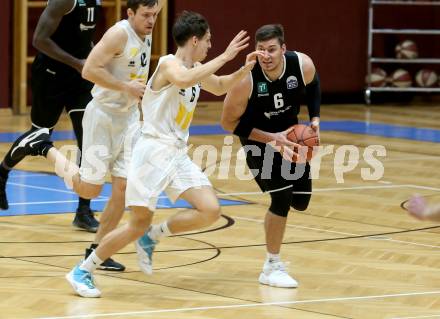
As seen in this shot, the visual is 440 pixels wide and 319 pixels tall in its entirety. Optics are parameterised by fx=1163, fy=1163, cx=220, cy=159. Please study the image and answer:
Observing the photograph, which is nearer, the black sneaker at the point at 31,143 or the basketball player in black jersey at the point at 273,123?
the basketball player in black jersey at the point at 273,123

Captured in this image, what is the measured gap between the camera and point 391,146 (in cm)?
1403

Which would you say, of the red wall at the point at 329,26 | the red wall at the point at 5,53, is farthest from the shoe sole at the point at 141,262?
the red wall at the point at 329,26

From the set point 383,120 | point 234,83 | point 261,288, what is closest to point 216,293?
point 261,288

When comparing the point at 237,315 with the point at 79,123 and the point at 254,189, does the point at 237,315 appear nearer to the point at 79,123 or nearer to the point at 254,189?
the point at 79,123

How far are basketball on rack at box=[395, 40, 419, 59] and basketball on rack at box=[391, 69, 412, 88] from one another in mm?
251

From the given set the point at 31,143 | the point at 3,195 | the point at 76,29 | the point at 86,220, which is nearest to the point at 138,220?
the point at 86,220

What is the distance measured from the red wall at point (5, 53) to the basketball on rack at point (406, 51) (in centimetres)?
634

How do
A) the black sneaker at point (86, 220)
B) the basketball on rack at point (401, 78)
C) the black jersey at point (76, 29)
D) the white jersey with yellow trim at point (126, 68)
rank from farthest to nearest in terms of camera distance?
the basketball on rack at point (401, 78) < the black jersey at point (76, 29) < the black sneaker at point (86, 220) < the white jersey with yellow trim at point (126, 68)

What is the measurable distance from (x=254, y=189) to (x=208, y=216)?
4.28m

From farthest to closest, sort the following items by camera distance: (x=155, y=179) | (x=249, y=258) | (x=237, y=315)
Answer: (x=249, y=258) → (x=155, y=179) → (x=237, y=315)

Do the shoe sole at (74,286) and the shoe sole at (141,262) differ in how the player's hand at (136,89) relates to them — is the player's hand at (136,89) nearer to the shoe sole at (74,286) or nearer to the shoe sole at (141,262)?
the shoe sole at (141,262)

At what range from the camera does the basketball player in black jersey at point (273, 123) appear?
711cm

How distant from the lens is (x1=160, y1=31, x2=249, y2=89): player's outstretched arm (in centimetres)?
639

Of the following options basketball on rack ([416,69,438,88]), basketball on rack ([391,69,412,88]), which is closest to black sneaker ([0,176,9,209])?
basketball on rack ([391,69,412,88])
